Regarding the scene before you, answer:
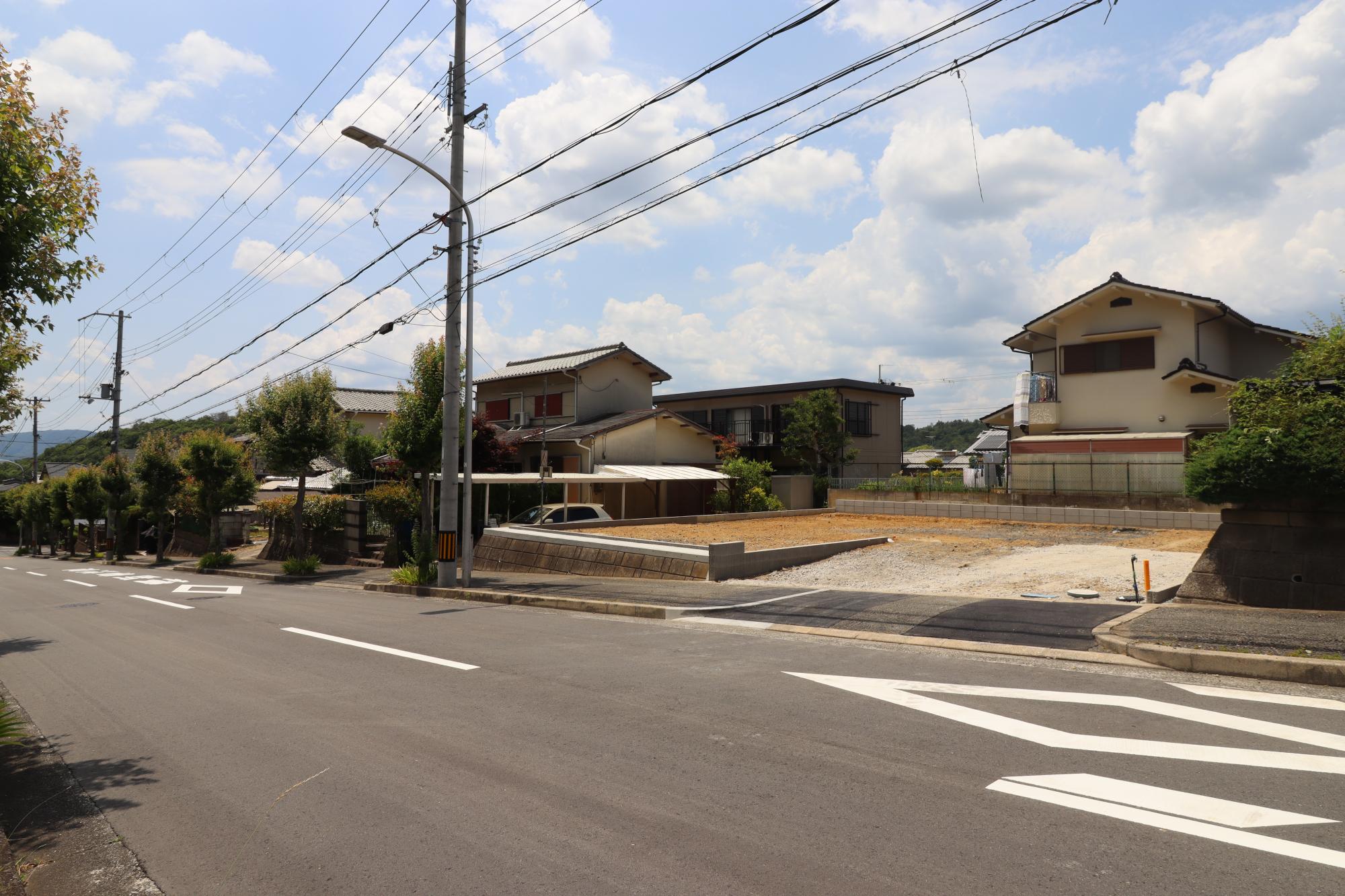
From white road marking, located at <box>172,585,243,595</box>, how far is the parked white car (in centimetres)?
711

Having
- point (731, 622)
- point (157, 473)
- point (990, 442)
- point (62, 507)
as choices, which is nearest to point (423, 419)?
point (731, 622)

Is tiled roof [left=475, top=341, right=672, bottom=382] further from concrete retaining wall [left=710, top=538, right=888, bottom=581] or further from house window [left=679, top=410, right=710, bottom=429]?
concrete retaining wall [left=710, top=538, right=888, bottom=581]

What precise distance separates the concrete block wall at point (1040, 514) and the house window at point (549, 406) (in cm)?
1404

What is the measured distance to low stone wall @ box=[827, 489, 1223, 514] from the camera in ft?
74.4

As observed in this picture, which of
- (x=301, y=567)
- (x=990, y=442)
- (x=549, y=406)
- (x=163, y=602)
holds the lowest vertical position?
(x=163, y=602)

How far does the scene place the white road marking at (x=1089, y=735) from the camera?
505 cm

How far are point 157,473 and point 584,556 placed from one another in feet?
77.4

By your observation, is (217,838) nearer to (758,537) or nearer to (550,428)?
(758,537)

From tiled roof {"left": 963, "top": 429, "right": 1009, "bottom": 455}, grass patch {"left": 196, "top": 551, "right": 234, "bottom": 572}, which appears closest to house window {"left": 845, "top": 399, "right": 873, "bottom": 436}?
tiled roof {"left": 963, "top": 429, "right": 1009, "bottom": 455}

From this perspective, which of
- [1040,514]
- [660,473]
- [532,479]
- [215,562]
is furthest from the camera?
[660,473]

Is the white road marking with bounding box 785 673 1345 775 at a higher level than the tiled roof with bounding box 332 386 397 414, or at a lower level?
lower

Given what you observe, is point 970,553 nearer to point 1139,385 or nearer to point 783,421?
point 1139,385

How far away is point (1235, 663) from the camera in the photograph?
738 centimetres

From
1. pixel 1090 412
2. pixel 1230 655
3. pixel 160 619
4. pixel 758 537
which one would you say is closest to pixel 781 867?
pixel 1230 655
